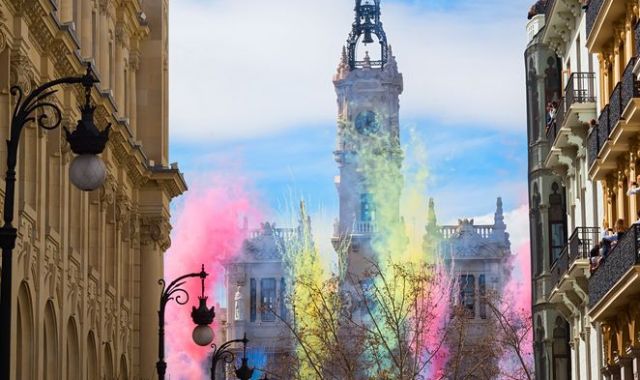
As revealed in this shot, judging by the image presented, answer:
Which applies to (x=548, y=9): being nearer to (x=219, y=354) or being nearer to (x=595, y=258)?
(x=595, y=258)

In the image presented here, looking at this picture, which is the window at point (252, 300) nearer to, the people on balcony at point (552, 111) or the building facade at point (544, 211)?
the building facade at point (544, 211)

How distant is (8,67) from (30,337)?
6.94 metres

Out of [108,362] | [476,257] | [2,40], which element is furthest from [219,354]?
[476,257]

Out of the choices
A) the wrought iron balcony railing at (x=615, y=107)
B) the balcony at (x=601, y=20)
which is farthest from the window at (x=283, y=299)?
the wrought iron balcony railing at (x=615, y=107)

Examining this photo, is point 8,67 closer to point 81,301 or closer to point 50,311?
point 50,311

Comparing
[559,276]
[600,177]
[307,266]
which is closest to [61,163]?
[600,177]

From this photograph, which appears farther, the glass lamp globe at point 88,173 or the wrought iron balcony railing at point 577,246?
the wrought iron balcony railing at point 577,246

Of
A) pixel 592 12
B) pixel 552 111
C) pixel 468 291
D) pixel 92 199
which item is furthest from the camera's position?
pixel 468 291

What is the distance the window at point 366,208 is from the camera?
140 metres

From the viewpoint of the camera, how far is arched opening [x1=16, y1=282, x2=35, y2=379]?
42.4 m

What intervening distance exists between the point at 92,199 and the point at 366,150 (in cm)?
8533

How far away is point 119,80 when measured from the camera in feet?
199

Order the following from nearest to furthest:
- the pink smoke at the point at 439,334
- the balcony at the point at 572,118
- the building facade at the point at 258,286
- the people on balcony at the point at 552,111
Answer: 1. the balcony at the point at 572,118
2. the people on balcony at the point at 552,111
3. the pink smoke at the point at 439,334
4. the building facade at the point at 258,286

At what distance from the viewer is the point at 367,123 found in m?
139
